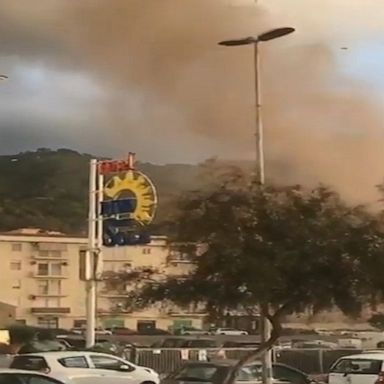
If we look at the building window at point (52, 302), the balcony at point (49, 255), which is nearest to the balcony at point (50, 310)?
the building window at point (52, 302)

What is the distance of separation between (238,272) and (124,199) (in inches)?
749

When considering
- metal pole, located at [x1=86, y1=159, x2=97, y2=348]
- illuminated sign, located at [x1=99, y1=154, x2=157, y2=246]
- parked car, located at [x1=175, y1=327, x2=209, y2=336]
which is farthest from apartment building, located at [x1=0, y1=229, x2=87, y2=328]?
metal pole, located at [x1=86, y1=159, x2=97, y2=348]

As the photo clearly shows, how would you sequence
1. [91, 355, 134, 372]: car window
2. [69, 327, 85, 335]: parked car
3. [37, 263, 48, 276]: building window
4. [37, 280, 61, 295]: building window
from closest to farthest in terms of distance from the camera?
1. [91, 355, 134, 372]: car window
2. [69, 327, 85, 335]: parked car
3. [37, 263, 48, 276]: building window
4. [37, 280, 61, 295]: building window

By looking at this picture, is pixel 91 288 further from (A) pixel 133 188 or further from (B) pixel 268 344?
(B) pixel 268 344

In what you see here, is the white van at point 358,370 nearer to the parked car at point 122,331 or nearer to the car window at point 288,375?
the car window at point 288,375

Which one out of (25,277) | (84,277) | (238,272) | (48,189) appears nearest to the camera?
(238,272)

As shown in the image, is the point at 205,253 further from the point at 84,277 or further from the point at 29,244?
the point at 29,244

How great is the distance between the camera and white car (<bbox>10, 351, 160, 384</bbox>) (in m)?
19.6

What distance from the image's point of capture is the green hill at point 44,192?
4903 cm

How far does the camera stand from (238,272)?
1541 centimetres

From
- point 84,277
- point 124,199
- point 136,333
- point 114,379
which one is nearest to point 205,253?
point 114,379

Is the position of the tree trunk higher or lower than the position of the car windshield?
higher

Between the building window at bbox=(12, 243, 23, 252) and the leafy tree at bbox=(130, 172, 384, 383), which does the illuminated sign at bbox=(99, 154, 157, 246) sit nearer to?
the leafy tree at bbox=(130, 172, 384, 383)

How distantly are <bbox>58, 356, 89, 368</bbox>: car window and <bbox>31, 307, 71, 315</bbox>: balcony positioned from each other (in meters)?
34.9
